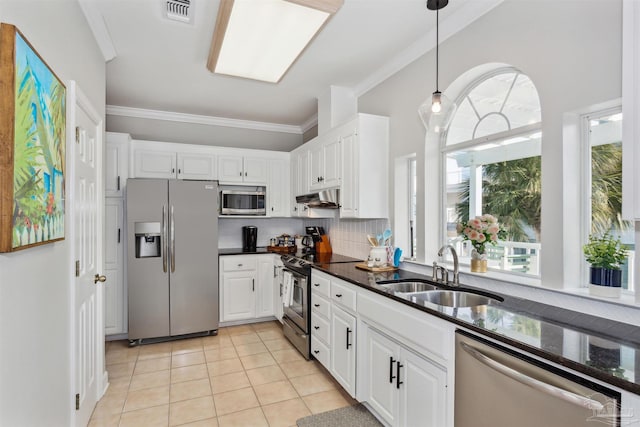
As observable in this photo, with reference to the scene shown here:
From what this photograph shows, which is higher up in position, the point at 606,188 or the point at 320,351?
the point at 606,188

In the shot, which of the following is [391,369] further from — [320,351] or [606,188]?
[606,188]

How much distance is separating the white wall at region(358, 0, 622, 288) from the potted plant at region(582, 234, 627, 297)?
0.19 meters

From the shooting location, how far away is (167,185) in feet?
12.4

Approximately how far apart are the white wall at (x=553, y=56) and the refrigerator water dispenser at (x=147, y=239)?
10.2ft

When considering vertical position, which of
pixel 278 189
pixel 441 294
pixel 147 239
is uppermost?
pixel 278 189

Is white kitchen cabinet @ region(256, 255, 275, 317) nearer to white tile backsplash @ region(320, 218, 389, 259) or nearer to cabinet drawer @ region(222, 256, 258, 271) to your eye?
cabinet drawer @ region(222, 256, 258, 271)

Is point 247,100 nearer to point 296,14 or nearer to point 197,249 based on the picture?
point 197,249

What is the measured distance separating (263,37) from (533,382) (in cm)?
239

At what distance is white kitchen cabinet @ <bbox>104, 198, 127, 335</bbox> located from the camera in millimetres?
3738

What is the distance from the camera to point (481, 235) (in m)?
2.21

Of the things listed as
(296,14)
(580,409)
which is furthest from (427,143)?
(580,409)

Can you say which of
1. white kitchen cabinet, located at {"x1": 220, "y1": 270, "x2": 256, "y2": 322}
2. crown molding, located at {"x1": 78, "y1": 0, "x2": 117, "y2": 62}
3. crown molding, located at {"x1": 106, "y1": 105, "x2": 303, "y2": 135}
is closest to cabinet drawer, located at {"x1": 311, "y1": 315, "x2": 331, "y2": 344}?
white kitchen cabinet, located at {"x1": 220, "y1": 270, "x2": 256, "y2": 322}

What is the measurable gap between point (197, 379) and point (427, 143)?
2.71 m

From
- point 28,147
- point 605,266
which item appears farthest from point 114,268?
point 605,266
